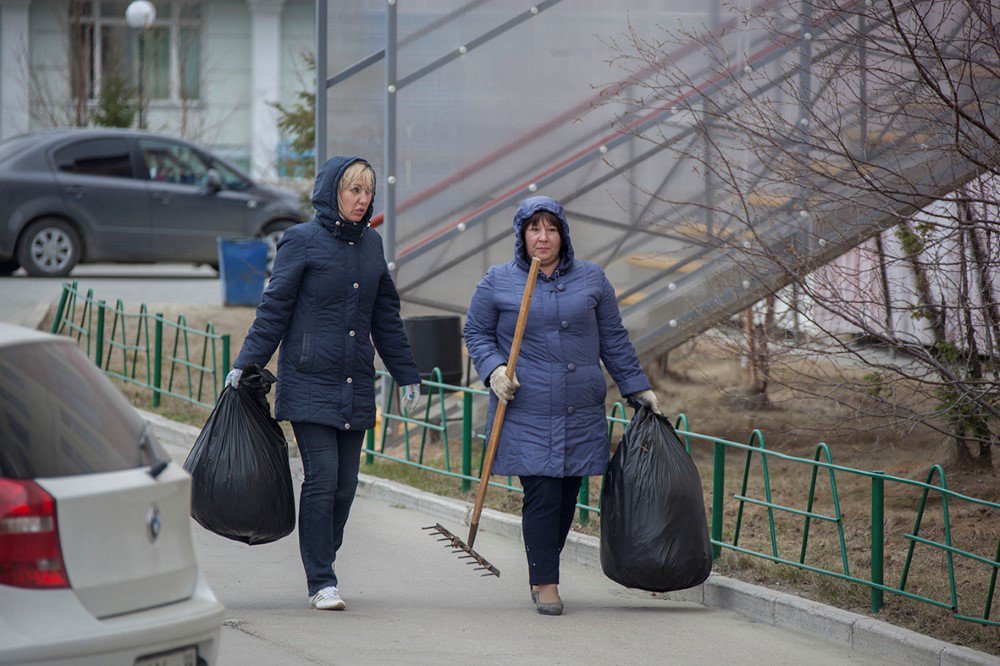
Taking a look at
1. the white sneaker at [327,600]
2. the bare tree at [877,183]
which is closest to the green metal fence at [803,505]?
the bare tree at [877,183]

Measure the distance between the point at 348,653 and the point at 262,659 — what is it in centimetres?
33

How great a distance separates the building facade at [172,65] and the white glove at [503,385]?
1794cm

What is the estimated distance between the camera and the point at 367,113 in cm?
1069

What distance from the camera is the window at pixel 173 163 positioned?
17.2 meters

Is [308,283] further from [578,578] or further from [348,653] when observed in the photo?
[578,578]

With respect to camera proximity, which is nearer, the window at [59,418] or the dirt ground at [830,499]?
Answer: the window at [59,418]

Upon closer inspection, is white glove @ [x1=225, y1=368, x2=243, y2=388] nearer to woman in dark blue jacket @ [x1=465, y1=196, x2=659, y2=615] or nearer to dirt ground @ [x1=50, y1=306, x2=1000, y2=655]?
woman in dark blue jacket @ [x1=465, y1=196, x2=659, y2=615]

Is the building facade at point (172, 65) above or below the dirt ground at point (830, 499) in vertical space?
above

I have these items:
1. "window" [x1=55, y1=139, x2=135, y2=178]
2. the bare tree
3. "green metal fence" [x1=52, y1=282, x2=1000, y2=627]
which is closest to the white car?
"green metal fence" [x1=52, y1=282, x2=1000, y2=627]

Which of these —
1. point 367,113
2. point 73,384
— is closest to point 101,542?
point 73,384

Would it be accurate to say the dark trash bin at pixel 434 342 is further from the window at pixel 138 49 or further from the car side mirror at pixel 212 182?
the window at pixel 138 49

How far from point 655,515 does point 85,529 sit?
2.83 meters

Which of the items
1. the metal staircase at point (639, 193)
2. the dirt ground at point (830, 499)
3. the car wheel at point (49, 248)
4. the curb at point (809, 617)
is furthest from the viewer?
the car wheel at point (49, 248)

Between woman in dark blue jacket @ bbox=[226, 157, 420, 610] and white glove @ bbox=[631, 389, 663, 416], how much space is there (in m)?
1.13
